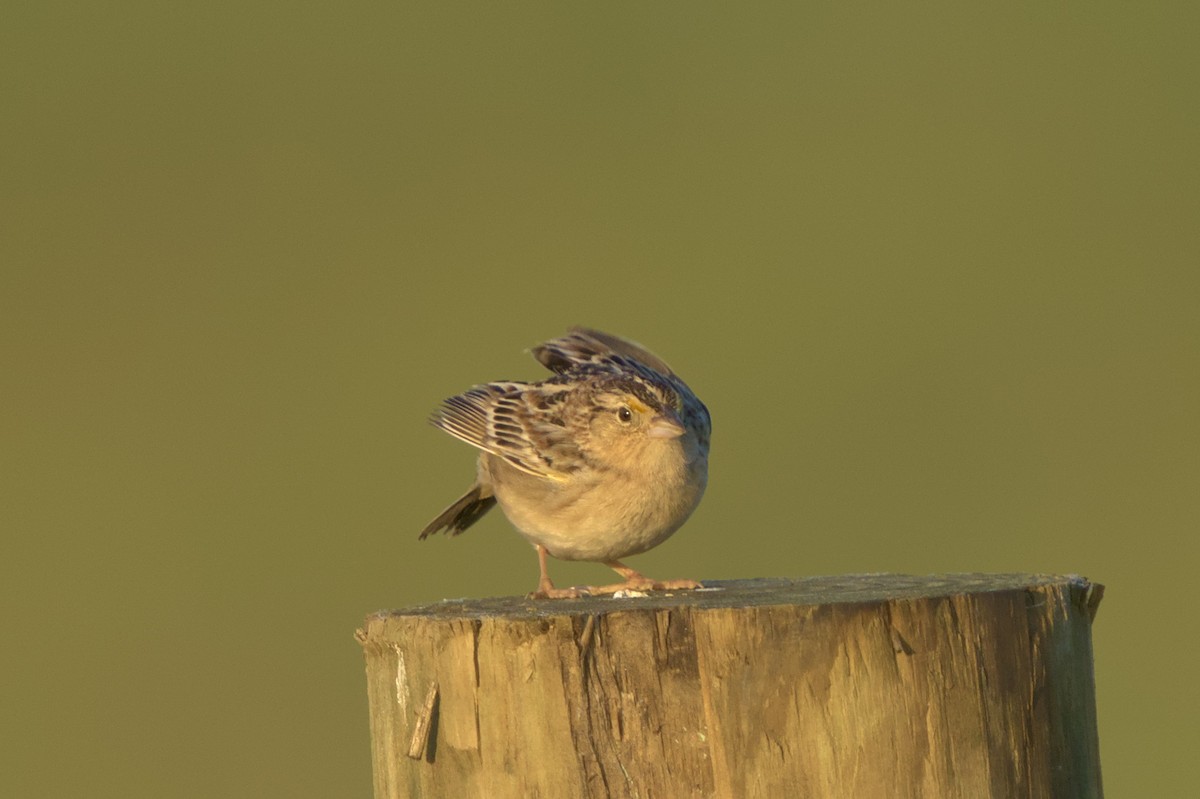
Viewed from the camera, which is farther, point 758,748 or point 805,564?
point 805,564

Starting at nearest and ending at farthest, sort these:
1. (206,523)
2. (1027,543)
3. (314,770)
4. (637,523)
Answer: (637,523), (314,770), (1027,543), (206,523)

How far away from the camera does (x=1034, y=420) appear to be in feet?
45.8

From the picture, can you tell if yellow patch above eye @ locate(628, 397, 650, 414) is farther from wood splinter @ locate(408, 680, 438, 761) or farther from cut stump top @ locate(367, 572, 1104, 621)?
wood splinter @ locate(408, 680, 438, 761)

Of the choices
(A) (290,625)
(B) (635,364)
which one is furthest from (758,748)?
(A) (290,625)

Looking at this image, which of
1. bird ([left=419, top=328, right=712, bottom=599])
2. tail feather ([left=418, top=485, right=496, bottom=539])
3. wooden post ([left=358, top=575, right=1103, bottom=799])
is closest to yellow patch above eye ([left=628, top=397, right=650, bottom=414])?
bird ([left=419, top=328, right=712, bottom=599])

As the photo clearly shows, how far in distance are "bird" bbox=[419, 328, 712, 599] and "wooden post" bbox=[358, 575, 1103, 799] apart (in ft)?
4.49

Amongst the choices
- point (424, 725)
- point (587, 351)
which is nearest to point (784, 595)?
point (424, 725)

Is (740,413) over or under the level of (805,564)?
over

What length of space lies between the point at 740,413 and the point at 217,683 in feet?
14.8

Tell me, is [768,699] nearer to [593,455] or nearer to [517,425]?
[593,455]

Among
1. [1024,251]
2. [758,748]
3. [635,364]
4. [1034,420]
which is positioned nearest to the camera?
[758,748]

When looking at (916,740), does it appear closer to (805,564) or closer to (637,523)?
(637,523)

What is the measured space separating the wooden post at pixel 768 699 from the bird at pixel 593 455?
137 centimetres

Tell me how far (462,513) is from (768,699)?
3.13 m
